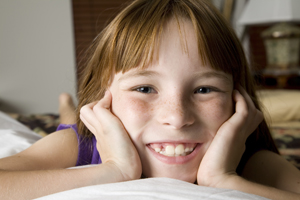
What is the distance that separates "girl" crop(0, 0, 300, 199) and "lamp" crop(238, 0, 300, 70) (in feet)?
8.42

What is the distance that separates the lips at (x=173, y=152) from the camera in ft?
2.38

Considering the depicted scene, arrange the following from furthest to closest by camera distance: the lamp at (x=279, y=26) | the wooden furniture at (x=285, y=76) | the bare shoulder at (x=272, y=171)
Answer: the wooden furniture at (x=285, y=76) → the lamp at (x=279, y=26) → the bare shoulder at (x=272, y=171)

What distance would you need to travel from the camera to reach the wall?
12.2 ft

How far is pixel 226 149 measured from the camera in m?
0.74

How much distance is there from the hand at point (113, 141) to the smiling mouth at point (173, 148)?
0.05 m

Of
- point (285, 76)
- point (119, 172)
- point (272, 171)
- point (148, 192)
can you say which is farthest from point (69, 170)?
point (285, 76)

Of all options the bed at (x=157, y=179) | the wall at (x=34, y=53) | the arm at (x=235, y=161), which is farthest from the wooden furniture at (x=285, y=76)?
the arm at (x=235, y=161)

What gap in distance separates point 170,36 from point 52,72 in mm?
3406

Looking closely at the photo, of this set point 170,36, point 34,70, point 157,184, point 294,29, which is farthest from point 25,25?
point 157,184

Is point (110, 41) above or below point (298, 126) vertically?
above

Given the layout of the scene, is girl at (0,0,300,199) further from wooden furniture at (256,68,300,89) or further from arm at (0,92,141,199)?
wooden furniture at (256,68,300,89)

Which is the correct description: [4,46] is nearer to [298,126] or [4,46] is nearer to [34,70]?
[34,70]

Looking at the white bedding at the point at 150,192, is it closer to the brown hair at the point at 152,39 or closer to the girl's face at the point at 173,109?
the girl's face at the point at 173,109

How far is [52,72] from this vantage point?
3930 mm
